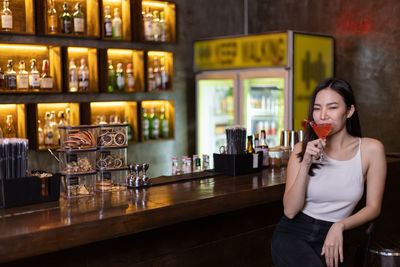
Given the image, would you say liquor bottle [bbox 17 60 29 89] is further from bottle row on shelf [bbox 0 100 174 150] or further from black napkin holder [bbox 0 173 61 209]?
black napkin holder [bbox 0 173 61 209]

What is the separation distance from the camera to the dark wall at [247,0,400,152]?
477 centimetres

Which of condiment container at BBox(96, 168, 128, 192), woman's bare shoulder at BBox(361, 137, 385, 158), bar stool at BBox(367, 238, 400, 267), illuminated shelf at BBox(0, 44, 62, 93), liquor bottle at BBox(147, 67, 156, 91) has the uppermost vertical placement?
illuminated shelf at BBox(0, 44, 62, 93)

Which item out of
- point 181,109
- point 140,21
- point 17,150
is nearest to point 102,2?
point 140,21

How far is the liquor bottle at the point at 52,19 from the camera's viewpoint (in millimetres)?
4430

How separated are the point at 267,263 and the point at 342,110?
1362 millimetres

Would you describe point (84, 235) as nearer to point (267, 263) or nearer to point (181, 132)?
point (267, 263)

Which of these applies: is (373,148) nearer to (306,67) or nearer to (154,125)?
(306,67)

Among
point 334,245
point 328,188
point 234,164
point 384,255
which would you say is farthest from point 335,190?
point 234,164

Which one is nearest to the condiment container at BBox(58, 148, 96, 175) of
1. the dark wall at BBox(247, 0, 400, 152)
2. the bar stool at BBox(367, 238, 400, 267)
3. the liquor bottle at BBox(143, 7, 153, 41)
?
the bar stool at BBox(367, 238, 400, 267)

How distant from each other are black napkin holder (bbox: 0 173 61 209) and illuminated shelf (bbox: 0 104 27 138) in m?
2.22

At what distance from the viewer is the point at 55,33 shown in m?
4.42

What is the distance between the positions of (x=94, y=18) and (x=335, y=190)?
11.0 ft

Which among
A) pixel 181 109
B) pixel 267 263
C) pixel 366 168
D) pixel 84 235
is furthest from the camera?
pixel 181 109

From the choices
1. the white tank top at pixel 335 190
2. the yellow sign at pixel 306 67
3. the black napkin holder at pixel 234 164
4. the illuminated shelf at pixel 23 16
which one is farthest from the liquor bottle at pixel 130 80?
the white tank top at pixel 335 190
